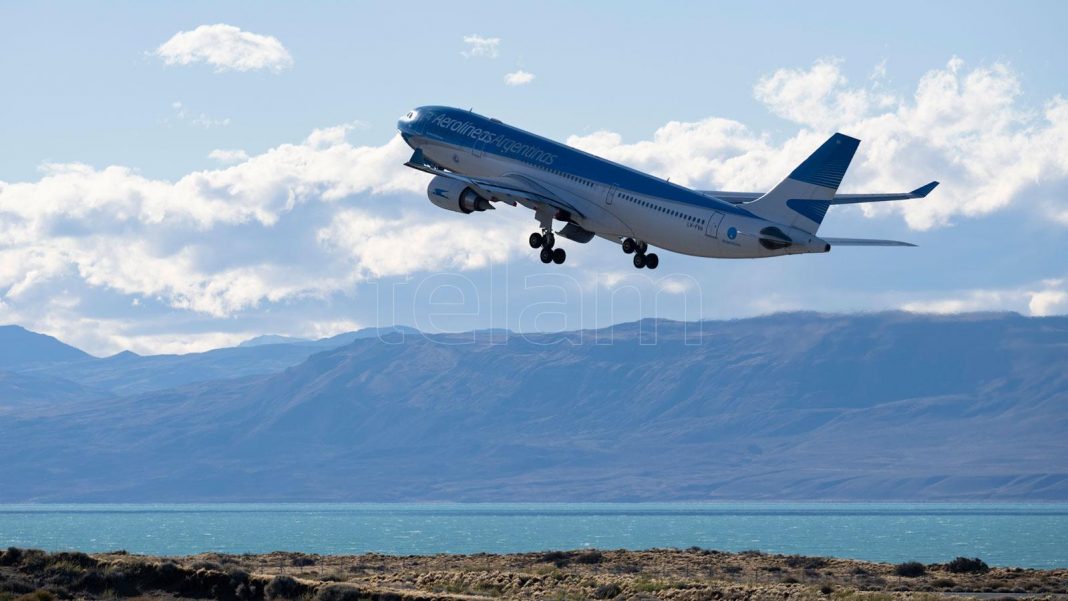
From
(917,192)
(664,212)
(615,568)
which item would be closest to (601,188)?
(664,212)

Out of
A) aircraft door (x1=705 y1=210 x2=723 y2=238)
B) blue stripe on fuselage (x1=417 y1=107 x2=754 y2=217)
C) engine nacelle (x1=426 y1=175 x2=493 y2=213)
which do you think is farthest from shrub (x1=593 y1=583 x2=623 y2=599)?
engine nacelle (x1=426 y1=175 x2=493 y2=213)

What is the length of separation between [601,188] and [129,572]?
28613mm

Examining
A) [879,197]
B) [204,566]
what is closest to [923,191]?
[879,197]

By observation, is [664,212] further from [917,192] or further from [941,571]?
[941,571]

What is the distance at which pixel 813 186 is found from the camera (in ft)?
239

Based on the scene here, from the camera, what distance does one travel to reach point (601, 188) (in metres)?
A: 79.1

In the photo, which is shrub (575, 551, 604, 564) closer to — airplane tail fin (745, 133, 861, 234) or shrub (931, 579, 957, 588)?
shrub (931, 579, 957, 588)

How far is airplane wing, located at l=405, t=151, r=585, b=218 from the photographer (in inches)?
3179

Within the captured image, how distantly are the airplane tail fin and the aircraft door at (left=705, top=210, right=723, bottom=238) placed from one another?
2345mm

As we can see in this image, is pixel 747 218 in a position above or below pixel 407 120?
below

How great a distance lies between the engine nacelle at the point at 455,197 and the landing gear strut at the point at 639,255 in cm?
732

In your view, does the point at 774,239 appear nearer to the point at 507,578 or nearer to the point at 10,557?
the point at 507,578

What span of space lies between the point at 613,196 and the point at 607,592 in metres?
19.3

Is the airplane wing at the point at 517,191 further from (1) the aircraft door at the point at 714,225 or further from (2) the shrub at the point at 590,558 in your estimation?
(2) the shrub at the point at 590,558
